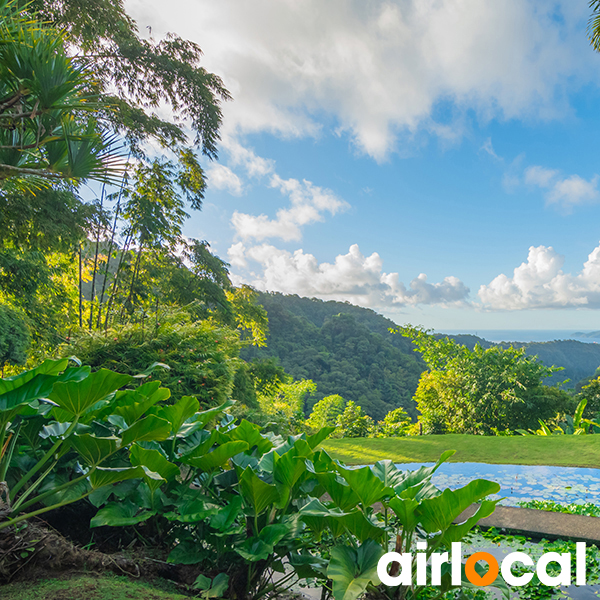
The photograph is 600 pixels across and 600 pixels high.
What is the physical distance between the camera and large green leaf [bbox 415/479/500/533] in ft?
3.72

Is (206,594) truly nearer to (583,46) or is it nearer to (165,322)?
(165,322)

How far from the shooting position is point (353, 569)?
1.14 m

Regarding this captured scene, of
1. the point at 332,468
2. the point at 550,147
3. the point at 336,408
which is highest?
the point at 550,147

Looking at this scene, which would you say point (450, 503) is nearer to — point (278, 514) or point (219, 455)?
point (278, 514)

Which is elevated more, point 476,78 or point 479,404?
point 476,78

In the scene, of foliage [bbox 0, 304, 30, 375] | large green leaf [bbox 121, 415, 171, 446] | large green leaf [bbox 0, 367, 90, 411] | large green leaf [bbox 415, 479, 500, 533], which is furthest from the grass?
foliage [bbox 0, 304, 30, 375]

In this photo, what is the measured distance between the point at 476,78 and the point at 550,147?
7.19m

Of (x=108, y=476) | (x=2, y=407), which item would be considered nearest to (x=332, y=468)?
(x=108, y=476)

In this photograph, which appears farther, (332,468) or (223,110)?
(223,110)

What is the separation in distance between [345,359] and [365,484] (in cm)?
2039

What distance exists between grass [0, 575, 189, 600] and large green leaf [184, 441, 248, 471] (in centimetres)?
38

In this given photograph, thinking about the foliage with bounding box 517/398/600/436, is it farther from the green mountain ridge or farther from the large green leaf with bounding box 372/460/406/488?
the green mountain ridge

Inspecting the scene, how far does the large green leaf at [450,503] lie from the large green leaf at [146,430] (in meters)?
0.87

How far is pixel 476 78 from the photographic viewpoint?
20.5 feet
